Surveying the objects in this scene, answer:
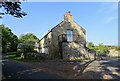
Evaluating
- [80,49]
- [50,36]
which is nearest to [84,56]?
[80,49]

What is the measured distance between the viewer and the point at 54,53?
48.4 meters

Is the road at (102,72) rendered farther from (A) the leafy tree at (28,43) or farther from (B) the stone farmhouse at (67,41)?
(A) the leafy tree at (28,43)

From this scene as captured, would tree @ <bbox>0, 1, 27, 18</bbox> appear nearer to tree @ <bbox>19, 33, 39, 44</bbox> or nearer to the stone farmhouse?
the stone farmhouse

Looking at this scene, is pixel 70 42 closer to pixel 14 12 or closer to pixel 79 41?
pixel 79 41

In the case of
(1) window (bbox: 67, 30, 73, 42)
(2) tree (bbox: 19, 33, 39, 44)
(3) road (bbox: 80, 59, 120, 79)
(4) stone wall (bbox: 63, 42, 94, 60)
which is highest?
(2) tree (bbox: 19, 33, 39, 44)

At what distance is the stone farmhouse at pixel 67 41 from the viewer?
153 feet

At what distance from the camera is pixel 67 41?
47.5 metres

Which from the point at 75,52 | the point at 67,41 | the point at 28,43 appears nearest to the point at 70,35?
the point at 67,41

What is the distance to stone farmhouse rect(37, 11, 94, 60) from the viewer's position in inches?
1838

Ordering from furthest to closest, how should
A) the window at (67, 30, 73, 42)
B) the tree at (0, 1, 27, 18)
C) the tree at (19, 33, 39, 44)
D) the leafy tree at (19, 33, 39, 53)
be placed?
the tree at (19, 33, 39, 44) < the leafy tree at (19, 33, 39, 53) < the window at (67, 30, 73, 42) < the tree at (0, 1, 27, 18)

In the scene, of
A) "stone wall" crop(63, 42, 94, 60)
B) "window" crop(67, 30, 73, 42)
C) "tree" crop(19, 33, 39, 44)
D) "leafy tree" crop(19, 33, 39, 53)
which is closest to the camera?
"stone wall" crop(63, 42, 94, 60)

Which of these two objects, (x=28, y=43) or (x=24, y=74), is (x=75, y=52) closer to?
(x=24, y=74)

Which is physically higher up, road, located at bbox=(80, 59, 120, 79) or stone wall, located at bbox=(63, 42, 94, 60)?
stone wall, located at bbox=(63, 42, 94, 60)

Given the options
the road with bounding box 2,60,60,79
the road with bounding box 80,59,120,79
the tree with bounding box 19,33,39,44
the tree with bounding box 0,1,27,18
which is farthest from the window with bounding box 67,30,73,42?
the tree with bounding box 19,33,39,44
